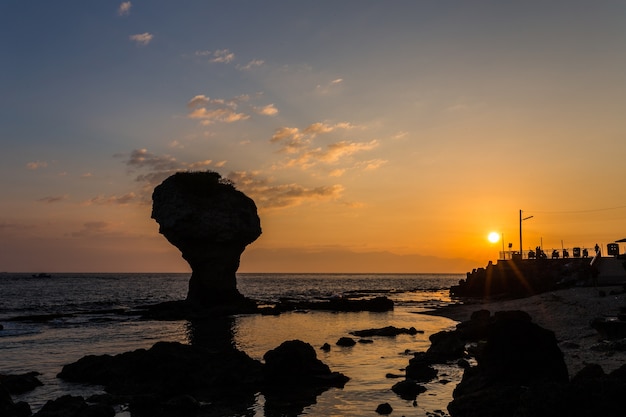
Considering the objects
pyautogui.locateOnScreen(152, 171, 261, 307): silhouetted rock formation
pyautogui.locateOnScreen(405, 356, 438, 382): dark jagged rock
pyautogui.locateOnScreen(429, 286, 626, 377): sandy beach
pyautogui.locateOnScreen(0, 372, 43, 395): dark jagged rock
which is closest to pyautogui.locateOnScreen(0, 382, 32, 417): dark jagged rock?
pyautogui.locateOnScreen(0, 372, 43, 395): dark jagged rock

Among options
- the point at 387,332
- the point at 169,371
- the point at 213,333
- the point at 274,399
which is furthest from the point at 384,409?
the point at 213,333

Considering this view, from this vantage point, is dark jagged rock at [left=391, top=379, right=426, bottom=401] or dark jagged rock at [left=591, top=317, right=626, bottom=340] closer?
dark jagged rock at [left=391, top=379, right=426, bottom=401]

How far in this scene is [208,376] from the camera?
68.4 ft

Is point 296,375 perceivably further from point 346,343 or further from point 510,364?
point 346,343

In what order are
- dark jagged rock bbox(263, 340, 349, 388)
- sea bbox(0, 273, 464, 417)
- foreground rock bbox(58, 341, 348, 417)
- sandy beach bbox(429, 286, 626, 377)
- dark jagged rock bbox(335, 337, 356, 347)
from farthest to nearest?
dark jagged rock bbox(335, 337, 356, 347) < dark jagged rock bbox(263, 340, 349, 388) < sandy beach bbox(429, 286, 626, 377) < foreground rock bbox(58, 341, 348, 417) < sea bbox(0, 273, 464, 417)

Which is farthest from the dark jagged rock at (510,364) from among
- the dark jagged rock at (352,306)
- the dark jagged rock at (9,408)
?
the dark jagged rock at (352,306)

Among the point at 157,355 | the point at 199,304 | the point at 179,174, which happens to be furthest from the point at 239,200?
the point at 157,355

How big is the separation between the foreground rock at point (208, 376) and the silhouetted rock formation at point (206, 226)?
36.1m

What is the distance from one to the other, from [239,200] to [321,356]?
37664 mm

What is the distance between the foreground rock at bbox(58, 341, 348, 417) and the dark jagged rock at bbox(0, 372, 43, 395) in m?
1.53

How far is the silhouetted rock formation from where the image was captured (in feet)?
192

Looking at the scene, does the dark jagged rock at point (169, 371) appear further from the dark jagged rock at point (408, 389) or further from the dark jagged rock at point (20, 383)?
the dark jagged rock at point (408, 389)

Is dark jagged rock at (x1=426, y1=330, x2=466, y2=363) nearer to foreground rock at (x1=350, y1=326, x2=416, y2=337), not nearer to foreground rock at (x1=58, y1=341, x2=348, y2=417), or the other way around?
foreground rock at (x1=58, y1=341, x2=348, y2=417)

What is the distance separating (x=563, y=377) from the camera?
603 inches
